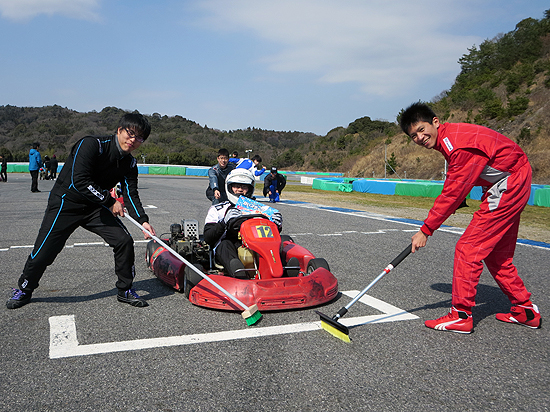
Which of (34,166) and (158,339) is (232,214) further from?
(34,166)

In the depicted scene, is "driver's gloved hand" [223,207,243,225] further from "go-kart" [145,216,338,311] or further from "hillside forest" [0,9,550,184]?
"hillside forest" [0,9,550,184]

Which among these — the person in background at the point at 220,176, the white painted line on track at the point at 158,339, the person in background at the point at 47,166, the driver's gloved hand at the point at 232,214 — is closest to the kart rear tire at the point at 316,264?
the white painted line on track at the point at 158,339

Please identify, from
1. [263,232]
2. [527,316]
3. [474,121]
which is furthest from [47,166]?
[474,121]

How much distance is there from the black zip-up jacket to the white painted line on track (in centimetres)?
105

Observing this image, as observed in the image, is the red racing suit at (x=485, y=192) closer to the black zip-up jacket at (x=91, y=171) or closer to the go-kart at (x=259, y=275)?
the go-kart at (x=259, y=275)

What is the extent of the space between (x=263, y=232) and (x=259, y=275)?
423mm

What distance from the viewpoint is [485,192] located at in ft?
11.5

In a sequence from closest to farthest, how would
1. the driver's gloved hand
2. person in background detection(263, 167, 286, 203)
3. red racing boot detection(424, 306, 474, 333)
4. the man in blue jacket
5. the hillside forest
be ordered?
1. red racing boot detection(424, 306, 474, 333)
2. the driver's gloved hand
3. person in background detection(263, 167, 286, 203)
4. the man in blue jacket
5. the hillside forest

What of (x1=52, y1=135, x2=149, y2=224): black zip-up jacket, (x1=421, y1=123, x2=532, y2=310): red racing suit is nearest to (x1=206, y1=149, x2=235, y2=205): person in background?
(x1=52, y1=135, x2=149, y2=224): black zip-up jacket

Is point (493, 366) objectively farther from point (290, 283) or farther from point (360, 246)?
point (360, 246)

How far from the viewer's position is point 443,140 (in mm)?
3406

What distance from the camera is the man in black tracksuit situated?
374 centimetres

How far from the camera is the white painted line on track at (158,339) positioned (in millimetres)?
3025

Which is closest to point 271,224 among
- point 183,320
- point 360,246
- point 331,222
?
point 183,320
